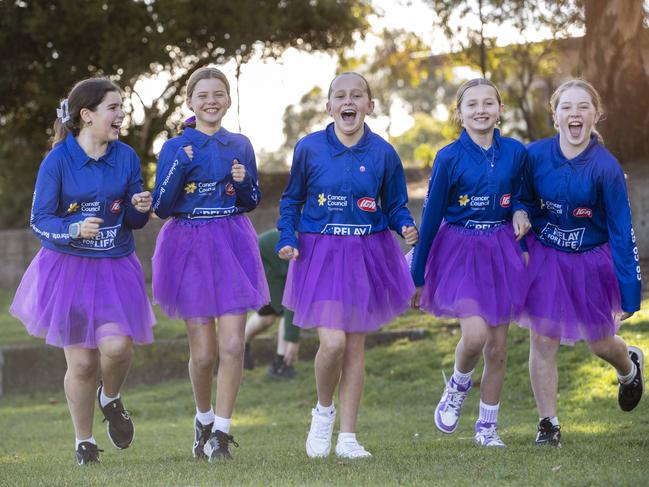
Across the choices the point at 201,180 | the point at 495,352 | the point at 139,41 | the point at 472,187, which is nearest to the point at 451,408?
the point at 495,352

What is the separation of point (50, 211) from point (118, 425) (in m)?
1.43

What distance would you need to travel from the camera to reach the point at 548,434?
713 cm

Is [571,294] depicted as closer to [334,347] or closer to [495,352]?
[495,352]

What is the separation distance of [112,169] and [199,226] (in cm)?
61

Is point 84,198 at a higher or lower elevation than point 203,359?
higher

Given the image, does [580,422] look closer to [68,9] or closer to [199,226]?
[199,226]

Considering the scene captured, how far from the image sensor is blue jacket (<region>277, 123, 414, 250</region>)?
6.94 metres

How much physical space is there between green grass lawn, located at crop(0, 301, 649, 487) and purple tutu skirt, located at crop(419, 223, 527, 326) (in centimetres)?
83

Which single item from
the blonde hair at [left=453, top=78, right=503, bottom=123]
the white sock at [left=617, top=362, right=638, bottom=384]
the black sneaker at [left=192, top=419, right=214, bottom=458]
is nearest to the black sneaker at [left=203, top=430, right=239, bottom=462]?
the black sneaker at [left=192, top=419, right=214, bottom=458]

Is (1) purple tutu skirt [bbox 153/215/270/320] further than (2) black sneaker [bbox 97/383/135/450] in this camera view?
No

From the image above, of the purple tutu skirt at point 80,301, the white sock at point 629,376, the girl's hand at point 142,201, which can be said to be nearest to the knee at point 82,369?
the purple tutu skirt at point 80,301

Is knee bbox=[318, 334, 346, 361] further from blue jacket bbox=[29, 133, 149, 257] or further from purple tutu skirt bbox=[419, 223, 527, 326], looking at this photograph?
blue jacket bbox=[29, 133, 149, 257]

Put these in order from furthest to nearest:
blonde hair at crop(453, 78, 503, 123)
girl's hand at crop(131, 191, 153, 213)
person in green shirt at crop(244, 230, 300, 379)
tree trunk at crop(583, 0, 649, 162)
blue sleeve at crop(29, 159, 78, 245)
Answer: tree trunk at crop(583, 0, 649, 162) < person in green shirt at crop(244, 230, 300, 379) < blonde hair at crop(453, 78, 503, 123) < girl's hand at crop(131, 191, 153, 213) < blue sleeve at crop(29, 159, 78, 245)

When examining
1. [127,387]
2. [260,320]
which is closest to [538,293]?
[260,320]
